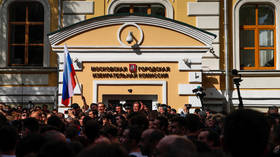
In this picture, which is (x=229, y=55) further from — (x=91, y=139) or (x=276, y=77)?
(x=91, y=139)

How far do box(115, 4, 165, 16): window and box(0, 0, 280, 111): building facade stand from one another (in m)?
0.05

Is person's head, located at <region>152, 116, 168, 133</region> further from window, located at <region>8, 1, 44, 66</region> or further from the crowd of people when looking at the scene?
window, located at <region>8, 1, 44, 66</region>

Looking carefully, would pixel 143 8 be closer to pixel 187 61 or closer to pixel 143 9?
pixel 143 9

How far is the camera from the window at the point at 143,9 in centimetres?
1983

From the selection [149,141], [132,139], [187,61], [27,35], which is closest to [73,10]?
[27,35]

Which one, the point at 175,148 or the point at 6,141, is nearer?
the point at 175,148

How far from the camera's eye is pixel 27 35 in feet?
64.2

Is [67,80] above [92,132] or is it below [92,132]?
above

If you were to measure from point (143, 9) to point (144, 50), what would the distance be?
11.0 ft

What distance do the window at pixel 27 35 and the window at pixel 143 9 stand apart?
3.68 meters

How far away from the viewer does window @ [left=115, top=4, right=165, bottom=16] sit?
19828mm

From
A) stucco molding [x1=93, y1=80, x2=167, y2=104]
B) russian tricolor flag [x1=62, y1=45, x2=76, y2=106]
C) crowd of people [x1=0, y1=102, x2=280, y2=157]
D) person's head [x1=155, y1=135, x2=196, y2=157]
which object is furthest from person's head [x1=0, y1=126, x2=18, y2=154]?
stucco molding [x1=93, y1=80, x2=167, y2=104]

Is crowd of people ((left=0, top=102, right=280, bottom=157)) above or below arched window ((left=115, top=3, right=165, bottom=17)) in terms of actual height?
below

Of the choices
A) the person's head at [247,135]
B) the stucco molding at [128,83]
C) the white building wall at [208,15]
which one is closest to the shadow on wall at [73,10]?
the stucco molding at [128,83]
